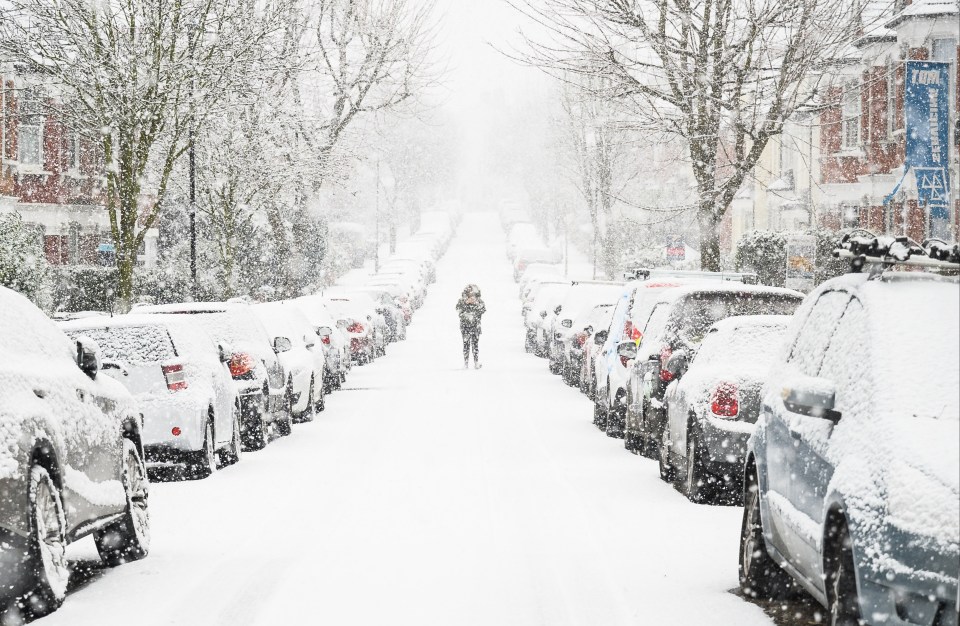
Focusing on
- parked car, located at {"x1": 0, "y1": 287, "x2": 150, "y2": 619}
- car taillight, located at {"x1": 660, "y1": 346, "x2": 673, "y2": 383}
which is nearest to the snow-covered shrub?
car taillight, located at {"x1": 660, "y1": 346, "x2": 673, "y2": 383}

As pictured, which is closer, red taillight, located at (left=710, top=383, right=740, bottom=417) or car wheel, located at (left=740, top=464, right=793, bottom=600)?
car wheel, located at (left=740, top=464, right=793, bottom=600)

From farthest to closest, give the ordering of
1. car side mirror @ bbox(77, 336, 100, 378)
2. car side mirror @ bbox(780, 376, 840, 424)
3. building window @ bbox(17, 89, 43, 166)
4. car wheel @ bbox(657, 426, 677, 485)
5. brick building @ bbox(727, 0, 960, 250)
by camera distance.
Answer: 1. building window @ bbox(17, 89, 43, 166)
2. brick building @ bbox(727, 0, 960, 250)
3. car wheel @ bbox(657, 426, 677, 485)
4. car side mirror @ bbox(77, 336, 100, 378)
5. car side mirror @ bbox(780, 376, 840, 424)

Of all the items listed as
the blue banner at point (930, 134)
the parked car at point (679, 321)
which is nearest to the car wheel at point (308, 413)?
the parked car at point (679, 321)

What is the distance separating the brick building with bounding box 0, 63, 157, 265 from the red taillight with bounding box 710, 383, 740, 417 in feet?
92.7

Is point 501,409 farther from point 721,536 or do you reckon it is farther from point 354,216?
point 354,216

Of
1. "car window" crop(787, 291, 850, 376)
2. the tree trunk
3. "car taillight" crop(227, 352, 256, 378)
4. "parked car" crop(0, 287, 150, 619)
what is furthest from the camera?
the tree trunk

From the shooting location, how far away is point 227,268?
39.0 metres

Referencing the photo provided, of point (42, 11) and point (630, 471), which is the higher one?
A: point (42, 11)

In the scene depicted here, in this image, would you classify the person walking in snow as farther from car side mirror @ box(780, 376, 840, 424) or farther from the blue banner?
car side mirror @ box(780, 376, 840, 424)

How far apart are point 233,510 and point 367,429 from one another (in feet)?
23.7

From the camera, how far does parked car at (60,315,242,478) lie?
548 inches

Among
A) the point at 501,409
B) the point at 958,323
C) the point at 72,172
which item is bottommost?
the point at 501,409

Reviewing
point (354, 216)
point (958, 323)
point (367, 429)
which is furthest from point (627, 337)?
point (354, 216)

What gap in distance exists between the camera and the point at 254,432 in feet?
57.3
